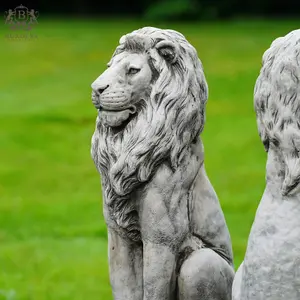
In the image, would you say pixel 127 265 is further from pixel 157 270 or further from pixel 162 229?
pixel 162 229

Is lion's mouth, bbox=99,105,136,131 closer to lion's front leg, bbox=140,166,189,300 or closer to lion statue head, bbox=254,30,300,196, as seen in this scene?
lion's front leg, bbox=140,166,189,300

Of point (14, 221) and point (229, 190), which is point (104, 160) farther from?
point (229, 190)

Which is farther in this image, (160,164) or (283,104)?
(160,164)

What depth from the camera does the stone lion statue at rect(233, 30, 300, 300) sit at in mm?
3902

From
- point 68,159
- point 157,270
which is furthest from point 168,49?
→ point 68,159

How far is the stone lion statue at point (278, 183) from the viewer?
3.90 metres

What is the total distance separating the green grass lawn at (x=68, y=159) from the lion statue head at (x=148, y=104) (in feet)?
8.88

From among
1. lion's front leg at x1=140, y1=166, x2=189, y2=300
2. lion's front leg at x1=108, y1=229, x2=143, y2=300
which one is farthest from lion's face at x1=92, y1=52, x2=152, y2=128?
lion's front leg at x1=108, y1=229, x2=143, y2=300

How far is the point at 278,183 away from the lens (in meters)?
4.02

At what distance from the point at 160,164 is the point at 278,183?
30.9 inches

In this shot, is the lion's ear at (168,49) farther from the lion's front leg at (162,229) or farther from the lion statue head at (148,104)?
the lion's front leg at (162,229)

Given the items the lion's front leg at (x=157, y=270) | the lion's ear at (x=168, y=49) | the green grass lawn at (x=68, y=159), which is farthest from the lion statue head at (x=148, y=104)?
the green grass lawn at (x=68, y=159)

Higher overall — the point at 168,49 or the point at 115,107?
the point at 168,49

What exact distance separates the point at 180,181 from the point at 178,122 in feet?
0.96
